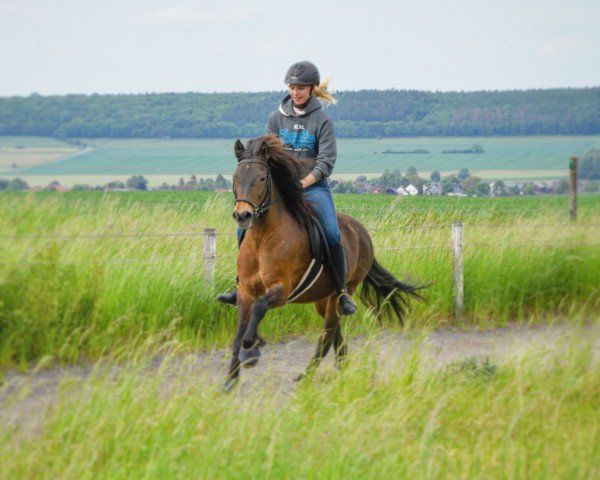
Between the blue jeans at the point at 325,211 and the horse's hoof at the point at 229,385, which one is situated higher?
the blue jeans at the point at 325,211

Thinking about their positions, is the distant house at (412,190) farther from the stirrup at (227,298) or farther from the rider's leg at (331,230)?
the stirrup at (227,298)

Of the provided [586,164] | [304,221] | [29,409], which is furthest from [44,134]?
[586,164]

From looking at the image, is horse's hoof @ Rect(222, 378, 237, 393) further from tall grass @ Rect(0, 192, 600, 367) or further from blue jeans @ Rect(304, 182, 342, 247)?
blue jeans @ Rect(304, 182, 342, 247)

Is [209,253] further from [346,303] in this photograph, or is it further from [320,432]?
[320,432]

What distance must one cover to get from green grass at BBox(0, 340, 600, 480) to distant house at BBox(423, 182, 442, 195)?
9351mm

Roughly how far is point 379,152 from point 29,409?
14.9 m

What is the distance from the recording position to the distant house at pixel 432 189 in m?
17.4

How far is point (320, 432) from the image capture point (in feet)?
21.2

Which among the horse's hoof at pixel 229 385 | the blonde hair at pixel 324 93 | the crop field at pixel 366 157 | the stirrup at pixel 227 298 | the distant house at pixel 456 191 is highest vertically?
the blonde hair at pixel 324 93

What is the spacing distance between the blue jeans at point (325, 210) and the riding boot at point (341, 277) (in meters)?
0.09

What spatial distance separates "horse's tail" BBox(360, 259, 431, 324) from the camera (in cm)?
1161

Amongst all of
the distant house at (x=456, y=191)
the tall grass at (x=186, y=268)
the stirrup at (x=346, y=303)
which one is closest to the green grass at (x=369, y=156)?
the distant house at (x=456, y=191)

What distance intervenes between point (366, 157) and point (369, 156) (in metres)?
0.10

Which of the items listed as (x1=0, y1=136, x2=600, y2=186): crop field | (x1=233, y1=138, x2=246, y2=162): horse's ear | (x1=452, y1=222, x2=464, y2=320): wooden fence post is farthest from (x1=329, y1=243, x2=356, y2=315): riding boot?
(x1=452, y1=222, x2=464, y2=320): wooden fence post
